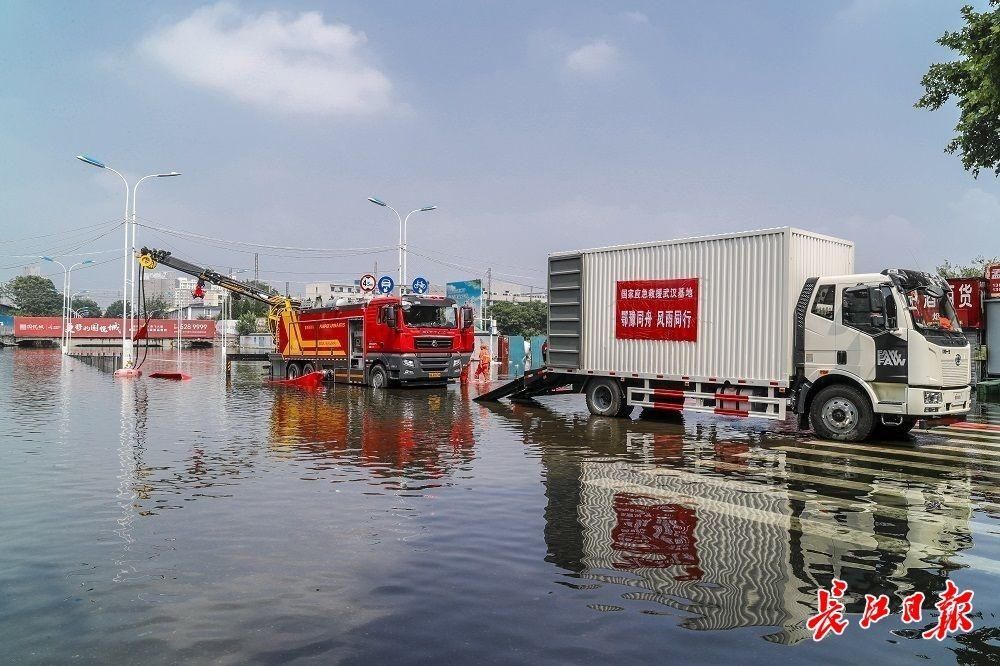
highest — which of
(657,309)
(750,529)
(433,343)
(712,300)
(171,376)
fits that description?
(712,300)

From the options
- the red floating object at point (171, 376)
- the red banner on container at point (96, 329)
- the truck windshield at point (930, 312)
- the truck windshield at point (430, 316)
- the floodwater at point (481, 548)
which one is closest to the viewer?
the floodwater at point (481, 548)

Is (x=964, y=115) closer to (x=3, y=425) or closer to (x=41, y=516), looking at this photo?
(x=41, y=516)

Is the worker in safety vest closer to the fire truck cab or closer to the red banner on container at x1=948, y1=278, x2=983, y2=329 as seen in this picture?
the fire truck cab

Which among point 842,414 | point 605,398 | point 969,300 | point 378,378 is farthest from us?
point 378,378

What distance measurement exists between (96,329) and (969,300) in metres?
95.1

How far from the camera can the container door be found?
23.0 meters

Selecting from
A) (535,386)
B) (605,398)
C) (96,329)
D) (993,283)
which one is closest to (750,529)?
(605,398)

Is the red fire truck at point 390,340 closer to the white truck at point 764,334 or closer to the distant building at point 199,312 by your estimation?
the white truck at point 764,334

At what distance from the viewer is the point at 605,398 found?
53.2 ft

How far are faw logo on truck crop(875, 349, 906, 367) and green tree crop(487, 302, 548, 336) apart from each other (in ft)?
278

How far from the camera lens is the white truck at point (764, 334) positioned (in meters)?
11.7

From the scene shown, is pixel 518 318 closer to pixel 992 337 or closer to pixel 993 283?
pixel 992 337

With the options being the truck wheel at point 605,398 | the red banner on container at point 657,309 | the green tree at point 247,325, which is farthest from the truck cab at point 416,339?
the green tree at point 247,325

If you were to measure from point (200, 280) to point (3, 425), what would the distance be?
19358 mm
